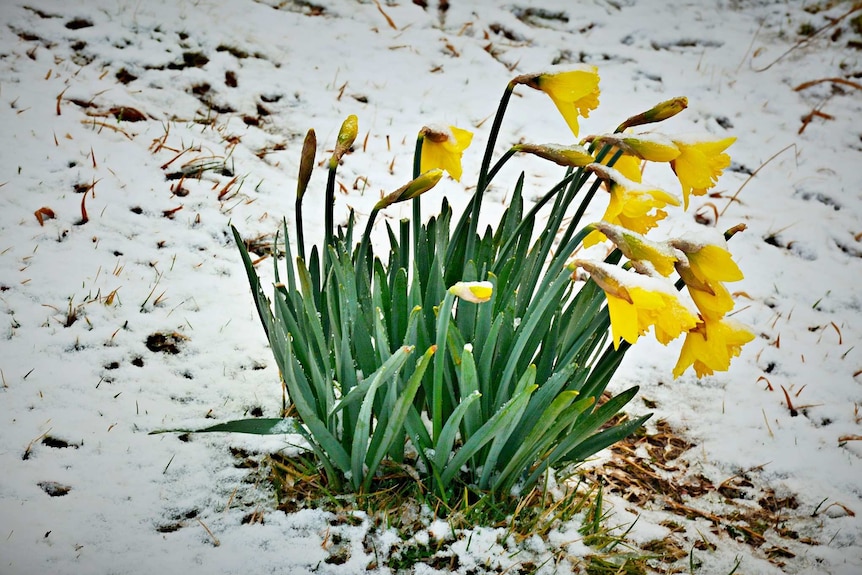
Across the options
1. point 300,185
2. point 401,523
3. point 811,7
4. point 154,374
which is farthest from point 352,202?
point 811,7

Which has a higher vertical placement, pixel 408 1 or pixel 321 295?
pixel 408 1

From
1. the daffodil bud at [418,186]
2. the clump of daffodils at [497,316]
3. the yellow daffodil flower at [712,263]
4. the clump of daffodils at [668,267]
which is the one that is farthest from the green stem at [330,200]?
the yellow daffodil flower at [712,263]

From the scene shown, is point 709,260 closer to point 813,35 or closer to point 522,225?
point 522,225

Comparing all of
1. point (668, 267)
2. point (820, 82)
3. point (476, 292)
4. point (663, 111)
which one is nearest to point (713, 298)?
point (668, 267)

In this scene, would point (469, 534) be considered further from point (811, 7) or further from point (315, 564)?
point (811, 7)

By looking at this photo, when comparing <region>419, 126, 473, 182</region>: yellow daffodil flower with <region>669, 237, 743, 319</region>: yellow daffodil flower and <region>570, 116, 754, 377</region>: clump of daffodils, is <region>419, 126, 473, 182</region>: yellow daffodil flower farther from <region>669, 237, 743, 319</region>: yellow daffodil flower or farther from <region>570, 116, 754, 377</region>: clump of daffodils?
<region>669, 237, 743, 319</region>: yellow daffodil flower

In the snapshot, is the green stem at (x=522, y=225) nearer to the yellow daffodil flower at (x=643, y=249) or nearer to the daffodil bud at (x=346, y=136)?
the yellow daffodil flower at (x=643, y=249)

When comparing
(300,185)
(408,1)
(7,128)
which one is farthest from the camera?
(408,1)
